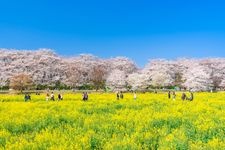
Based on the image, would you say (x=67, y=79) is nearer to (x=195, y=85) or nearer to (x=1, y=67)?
(x=1, y=67)

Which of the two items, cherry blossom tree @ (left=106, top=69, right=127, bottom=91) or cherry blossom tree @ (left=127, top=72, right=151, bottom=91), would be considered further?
cherry blossom tree @ (left=127, top=72, right=151, bottom=91)

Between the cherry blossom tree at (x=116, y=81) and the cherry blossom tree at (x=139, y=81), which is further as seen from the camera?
the cherry blossom tree at (x=139, y=81)

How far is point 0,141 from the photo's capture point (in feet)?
51.8

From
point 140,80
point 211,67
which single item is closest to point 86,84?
point 140,80

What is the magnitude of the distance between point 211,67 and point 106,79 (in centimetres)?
3354

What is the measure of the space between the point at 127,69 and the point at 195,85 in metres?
28.4

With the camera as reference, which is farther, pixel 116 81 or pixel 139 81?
pixel 139 81

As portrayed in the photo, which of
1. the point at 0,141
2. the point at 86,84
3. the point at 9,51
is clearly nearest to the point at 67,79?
the point at 86,84

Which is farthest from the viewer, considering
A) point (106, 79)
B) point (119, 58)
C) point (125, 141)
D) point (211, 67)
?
point (119, 58)

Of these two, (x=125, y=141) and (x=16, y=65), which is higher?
(x=16, y=65)

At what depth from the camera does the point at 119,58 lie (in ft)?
439

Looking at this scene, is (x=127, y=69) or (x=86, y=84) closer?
(x=86, y=84)

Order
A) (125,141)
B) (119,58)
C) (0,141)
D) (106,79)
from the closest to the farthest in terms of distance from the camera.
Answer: (125,141)
(0,141)
(106,79)
(119,58)

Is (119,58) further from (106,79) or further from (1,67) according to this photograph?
(1,67)
